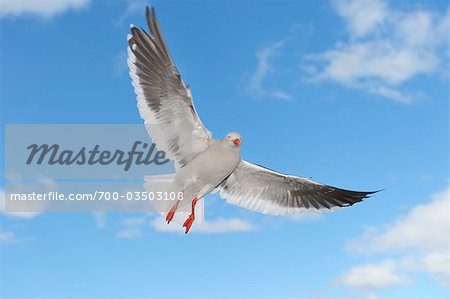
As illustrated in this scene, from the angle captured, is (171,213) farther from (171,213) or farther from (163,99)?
(163,99)

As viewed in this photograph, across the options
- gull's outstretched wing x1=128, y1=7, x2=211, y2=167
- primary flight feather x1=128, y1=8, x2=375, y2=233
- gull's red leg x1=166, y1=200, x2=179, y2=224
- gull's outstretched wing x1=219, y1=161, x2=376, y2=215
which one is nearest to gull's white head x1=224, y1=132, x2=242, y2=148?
primary flight feather x1=128, y1=8, x2=375, y2=233

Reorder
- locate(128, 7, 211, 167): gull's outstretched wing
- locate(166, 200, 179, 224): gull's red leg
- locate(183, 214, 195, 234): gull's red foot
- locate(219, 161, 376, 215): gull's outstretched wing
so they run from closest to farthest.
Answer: locate(128, 7, 211, 167): gull's outstretched wing
locate(166, 200, 179, 224): gull's red leg
locate(183, 214, 195, 234): gull's red foot
locate(219, 161, 376, 215): gull's outstretched wing

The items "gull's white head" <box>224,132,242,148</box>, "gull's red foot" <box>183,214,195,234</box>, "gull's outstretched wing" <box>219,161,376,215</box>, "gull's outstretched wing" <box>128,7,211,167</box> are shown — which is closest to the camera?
"gull's outstretched wing" <box>128,7,211,167</box>

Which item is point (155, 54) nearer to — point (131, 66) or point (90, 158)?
point (131, 66)

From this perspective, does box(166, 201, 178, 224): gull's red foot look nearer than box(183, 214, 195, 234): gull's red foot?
Yes

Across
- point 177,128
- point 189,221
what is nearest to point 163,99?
point 177,128

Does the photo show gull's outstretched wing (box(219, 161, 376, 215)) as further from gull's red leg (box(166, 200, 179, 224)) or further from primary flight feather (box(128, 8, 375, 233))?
gull's red leg (box(166, 200, 179, 224))
